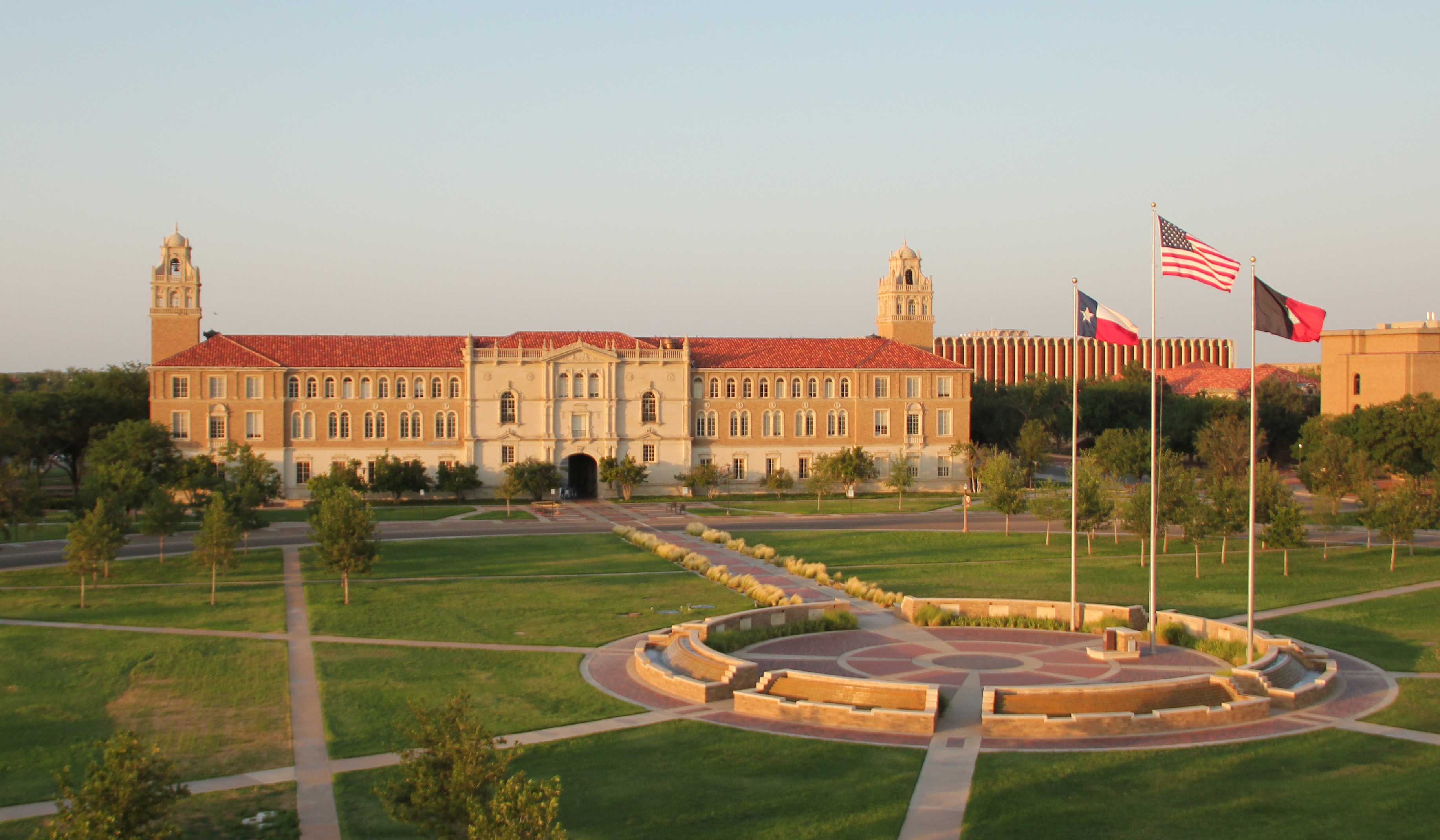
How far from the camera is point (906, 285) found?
99188mm

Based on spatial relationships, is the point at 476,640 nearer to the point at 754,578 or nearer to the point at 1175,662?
the point at 754,578

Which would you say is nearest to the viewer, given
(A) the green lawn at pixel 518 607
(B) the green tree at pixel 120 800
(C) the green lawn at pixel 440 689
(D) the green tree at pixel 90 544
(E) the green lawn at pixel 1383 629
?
(B) the green tree at pixel 120 800

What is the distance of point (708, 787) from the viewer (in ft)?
72.2

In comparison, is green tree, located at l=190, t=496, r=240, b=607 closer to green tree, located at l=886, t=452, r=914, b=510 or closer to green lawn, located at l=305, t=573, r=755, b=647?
green lawn, located at l=305, t=573, r=755, b=647

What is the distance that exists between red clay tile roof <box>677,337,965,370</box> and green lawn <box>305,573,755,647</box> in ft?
149

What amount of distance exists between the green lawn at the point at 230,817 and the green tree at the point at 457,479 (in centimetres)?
6130

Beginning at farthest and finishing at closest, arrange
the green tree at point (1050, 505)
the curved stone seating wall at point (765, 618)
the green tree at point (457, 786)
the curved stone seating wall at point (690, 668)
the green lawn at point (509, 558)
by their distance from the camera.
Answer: the green tree at point (1050, 505)
the green lawn at point (509, 558)
the curved stone seating wall at point (765, 618)
the curved stone seating wall at point (690, 668)
the green tree at point (457, 786)

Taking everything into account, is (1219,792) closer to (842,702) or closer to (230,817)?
(842,702)

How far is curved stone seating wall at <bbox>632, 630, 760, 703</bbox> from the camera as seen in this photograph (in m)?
28.4

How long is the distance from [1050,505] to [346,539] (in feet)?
103

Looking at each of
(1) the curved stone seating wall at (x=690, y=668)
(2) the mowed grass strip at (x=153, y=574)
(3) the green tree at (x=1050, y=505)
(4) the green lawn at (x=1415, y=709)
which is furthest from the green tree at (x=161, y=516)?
(4) the green lawn at (x=1415, y=709)

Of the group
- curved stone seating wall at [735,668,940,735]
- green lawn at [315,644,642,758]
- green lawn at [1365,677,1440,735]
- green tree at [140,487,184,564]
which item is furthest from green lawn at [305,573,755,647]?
green lawn at [1365,677,1440,735]

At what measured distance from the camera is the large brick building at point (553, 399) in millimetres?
85312

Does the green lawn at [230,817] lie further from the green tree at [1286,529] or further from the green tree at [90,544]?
the green tree at [1286,529]
